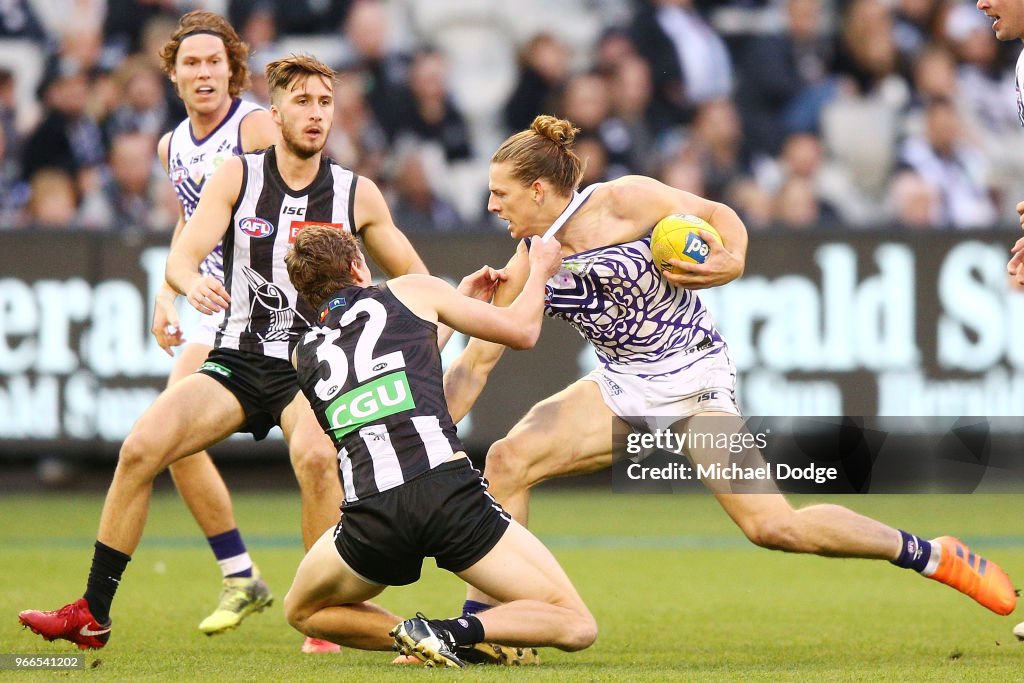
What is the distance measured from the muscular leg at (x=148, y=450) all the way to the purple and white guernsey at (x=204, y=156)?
2.98 ft

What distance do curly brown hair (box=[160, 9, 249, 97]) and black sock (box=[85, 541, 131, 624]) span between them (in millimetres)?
2355

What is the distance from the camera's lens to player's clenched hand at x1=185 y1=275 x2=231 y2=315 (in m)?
5.79

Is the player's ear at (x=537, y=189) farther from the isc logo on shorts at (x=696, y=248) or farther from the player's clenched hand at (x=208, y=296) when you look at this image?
the player's clenched hand at (x=208, y=296)

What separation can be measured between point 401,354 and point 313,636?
1132 millimetres

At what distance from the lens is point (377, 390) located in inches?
211

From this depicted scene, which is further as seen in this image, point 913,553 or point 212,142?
point 212,142

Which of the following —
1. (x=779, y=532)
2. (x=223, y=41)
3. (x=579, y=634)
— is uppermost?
(x=223, y=41)

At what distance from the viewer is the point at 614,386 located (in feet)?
20.7

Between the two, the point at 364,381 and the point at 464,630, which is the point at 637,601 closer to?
the point at 464,630

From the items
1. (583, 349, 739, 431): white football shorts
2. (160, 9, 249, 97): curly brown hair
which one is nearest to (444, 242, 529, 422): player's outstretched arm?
(583, 349, 739, 431): white football shorts

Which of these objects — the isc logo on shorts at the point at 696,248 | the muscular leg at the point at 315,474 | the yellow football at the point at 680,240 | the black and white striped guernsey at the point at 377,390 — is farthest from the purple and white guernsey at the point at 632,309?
the muscular leg at the point at 315,474

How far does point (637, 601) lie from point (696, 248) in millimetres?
2309

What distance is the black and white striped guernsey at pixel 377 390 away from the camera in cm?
532

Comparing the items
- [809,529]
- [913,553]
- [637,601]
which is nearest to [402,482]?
[809,529]
